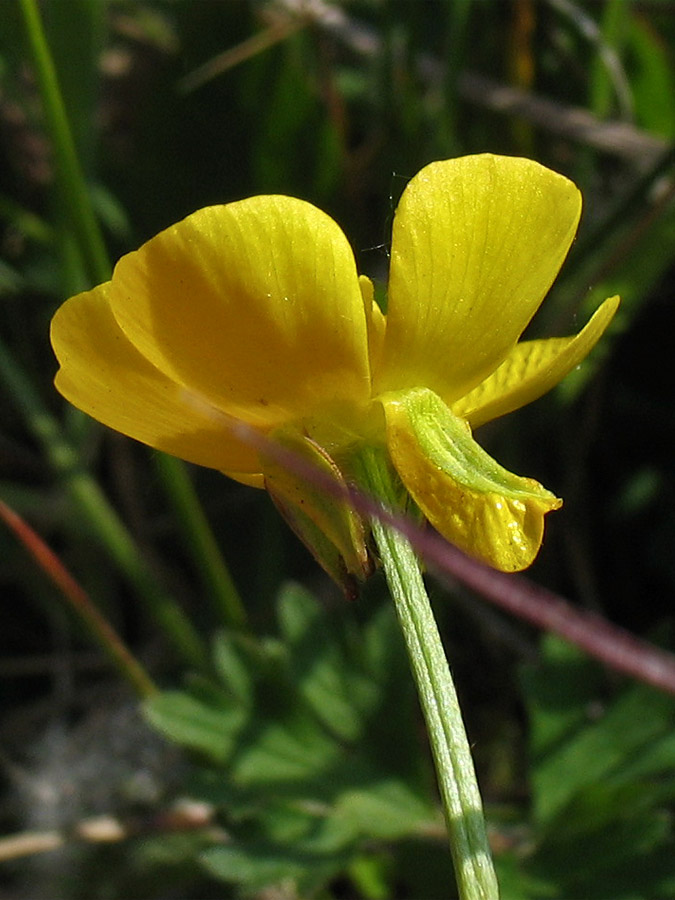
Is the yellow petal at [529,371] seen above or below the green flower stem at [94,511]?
below

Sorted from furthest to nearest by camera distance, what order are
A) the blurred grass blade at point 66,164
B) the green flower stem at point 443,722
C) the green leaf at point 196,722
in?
the green leaf at point 196,722 → the blurred grass blade at point 66,164 → the green flower stem at point 443,722

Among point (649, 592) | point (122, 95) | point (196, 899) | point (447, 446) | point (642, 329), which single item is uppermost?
point (122, 95)

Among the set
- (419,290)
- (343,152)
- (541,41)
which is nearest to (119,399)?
(419,290)

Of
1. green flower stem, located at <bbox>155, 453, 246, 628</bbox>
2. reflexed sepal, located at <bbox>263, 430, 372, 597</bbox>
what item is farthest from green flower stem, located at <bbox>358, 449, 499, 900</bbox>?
green flower stem, located at <bbox>155, 453, 246, 628</bbox>

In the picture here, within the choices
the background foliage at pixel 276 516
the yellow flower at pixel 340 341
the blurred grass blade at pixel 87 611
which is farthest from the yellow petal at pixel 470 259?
the background foliage at pixel 276 516

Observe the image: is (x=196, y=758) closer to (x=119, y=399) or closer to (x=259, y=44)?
(x=119, y=399)

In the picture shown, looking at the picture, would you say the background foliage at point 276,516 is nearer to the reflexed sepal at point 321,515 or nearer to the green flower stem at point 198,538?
the green flower stem at point 198,538
